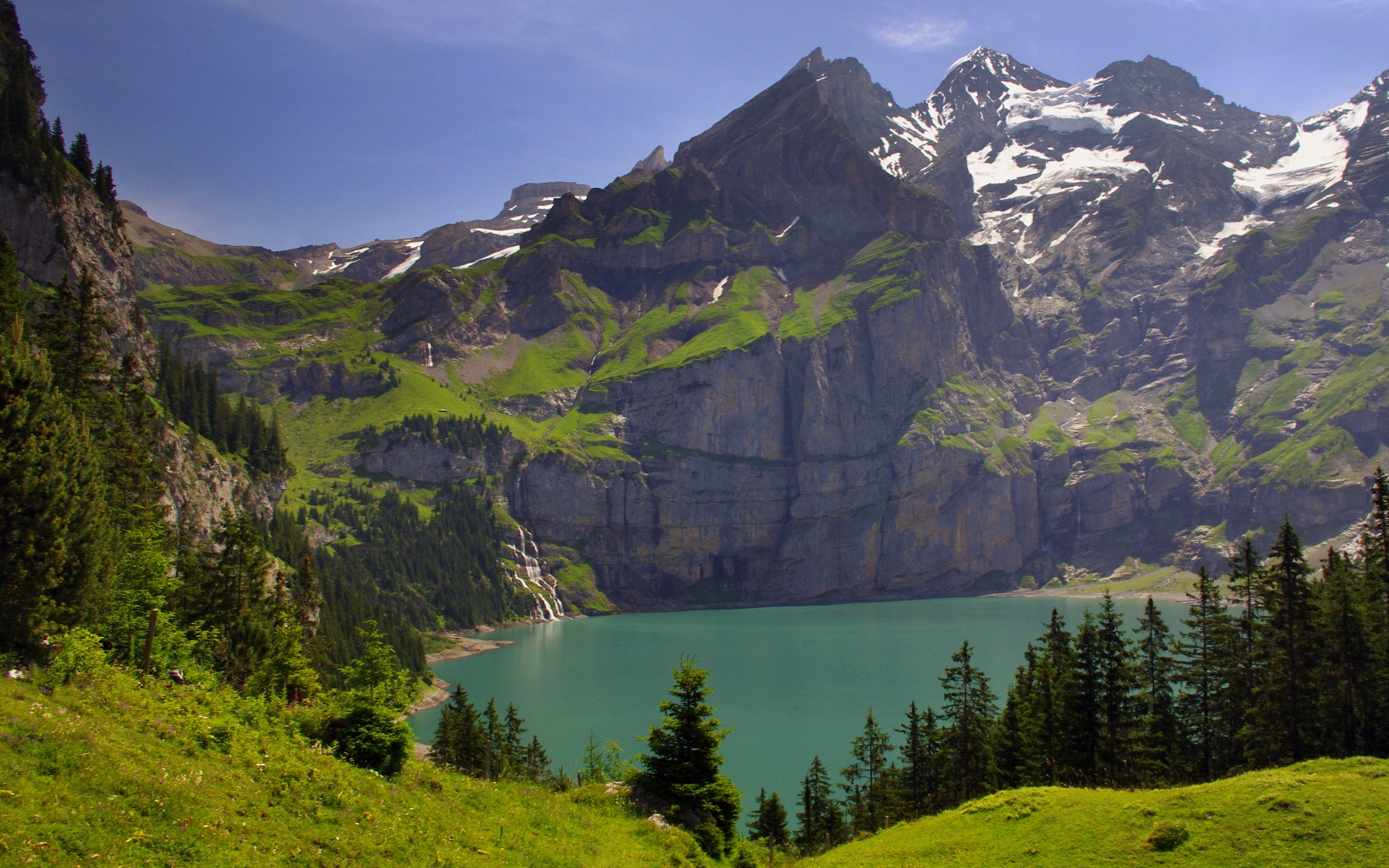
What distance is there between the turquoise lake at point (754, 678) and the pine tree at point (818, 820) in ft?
19.3

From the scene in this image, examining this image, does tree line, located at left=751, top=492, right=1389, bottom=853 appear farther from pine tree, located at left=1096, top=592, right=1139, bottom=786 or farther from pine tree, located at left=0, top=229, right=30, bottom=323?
pine tree, located at left=0, top=229, right=30, bottom=323

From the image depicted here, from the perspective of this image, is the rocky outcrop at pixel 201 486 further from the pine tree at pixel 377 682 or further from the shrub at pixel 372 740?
the shrub at pixel 372 740

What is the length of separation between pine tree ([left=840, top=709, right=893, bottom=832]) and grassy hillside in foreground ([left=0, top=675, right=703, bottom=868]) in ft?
107

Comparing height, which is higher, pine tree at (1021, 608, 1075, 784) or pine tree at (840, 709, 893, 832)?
pine tree at (1021, 608, 1075, 784)

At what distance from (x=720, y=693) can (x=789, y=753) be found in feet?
93.8

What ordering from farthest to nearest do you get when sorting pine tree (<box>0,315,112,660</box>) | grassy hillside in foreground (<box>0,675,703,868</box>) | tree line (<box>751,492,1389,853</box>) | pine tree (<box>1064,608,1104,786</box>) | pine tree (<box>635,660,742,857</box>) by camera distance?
pine tree (<box>1064,608,1104,786</box>) → tree line (<box>751,492,1389,853</box>) → pine tree (<box>635,660,742,857</box>) → pine tree (<box>0,315,112,660</box>) → grassy hillside in foreground (<box>0,675,703,868</box>)

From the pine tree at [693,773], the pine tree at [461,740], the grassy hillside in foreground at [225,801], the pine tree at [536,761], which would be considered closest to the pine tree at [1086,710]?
the pine tree at [693,773]

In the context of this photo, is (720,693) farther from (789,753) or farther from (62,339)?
(62,339)

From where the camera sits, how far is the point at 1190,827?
65.9 ft

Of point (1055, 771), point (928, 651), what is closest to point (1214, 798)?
point (1055, 771)

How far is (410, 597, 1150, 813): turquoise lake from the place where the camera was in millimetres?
82938

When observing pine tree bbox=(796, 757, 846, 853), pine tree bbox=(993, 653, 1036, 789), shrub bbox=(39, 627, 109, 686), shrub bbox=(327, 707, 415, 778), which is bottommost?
pine tree bbox=(796, 757, 846, 853)

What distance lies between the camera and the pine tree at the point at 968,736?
159ft

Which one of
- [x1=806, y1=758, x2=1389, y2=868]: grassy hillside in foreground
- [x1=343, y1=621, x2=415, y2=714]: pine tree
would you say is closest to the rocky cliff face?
[x1=343, y1=621, x2=415, y2=714]: pine tree
